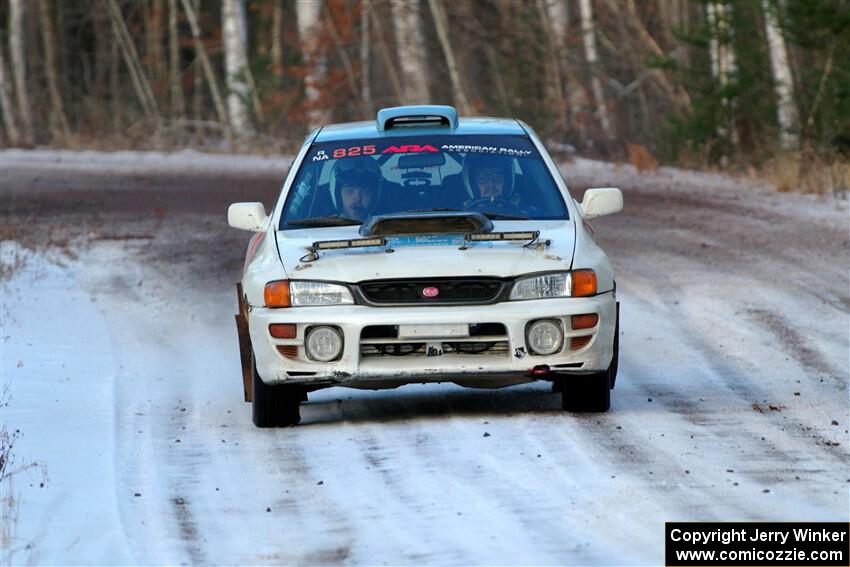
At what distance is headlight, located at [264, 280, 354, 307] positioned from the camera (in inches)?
346

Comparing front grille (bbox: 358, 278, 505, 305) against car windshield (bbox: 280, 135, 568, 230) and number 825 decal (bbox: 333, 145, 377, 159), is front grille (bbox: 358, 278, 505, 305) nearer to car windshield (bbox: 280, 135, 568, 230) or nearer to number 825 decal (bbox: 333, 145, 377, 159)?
car windshield (bbox: 280, 135, 568, 230)

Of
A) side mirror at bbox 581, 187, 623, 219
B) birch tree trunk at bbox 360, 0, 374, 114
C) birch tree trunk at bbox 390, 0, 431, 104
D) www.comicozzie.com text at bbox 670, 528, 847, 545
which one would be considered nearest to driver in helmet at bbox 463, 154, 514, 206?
side mirror at bbox 581, 187, 623, 219

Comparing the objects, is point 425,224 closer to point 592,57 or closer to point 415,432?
point 415,432

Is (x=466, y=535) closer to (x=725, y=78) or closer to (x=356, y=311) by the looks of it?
(x=356, y=311)

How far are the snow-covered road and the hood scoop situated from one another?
3.19 feet

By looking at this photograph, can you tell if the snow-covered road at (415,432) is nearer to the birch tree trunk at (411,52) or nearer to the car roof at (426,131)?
the car roof at (426,131)

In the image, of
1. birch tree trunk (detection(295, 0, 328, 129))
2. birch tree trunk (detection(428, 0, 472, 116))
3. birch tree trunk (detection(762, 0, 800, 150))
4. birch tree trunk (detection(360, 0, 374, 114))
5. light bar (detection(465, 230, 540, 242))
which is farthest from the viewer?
birch tree trunk (detection(360, 0, 374, 114))

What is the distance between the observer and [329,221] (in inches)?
379

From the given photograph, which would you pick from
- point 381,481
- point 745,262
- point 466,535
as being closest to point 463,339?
point 381,481

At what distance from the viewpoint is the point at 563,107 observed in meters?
32.3

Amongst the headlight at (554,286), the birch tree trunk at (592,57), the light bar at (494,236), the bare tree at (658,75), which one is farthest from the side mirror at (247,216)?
the birch tree trunk at (592,57)

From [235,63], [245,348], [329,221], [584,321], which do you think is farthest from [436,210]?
[235,63]

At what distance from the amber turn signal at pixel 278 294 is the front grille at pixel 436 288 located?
1.23 ft

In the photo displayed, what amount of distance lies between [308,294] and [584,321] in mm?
1360
